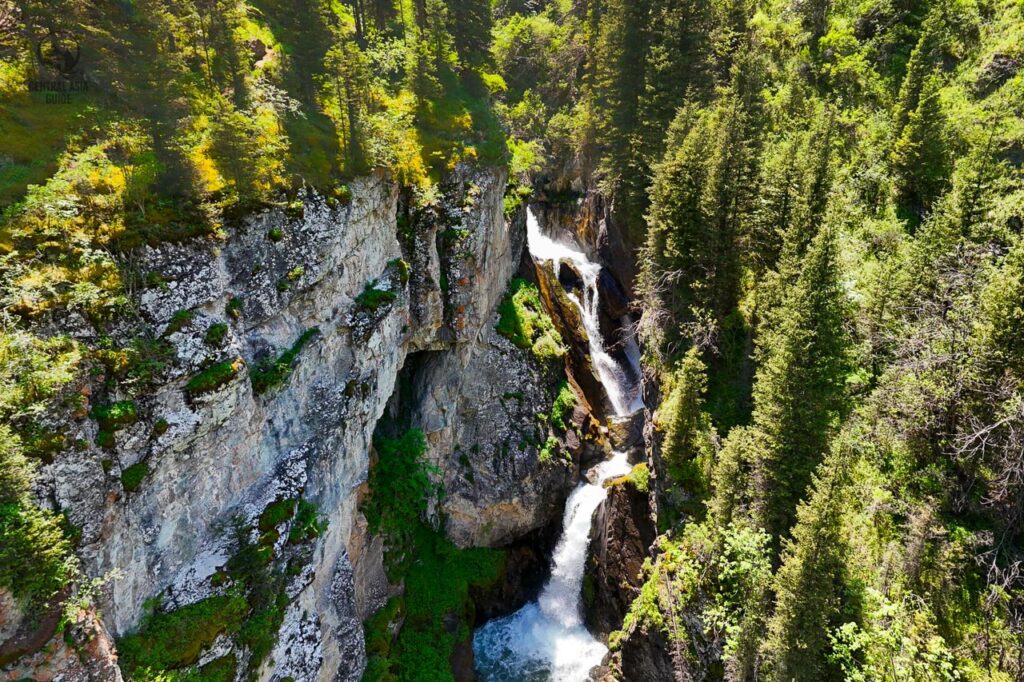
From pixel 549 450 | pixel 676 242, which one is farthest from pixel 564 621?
pixel 676 242

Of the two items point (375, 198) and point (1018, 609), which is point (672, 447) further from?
point (375, 198)

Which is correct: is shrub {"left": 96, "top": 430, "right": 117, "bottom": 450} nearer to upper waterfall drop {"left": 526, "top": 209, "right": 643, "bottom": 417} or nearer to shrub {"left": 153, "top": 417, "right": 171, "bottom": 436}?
shrub {"left": 153, "top": 417, "right": 171, "bottom": 436}

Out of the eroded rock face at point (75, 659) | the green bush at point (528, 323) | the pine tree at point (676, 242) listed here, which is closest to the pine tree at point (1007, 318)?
the pine tree at point (676, 242)

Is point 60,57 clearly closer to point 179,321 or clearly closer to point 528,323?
point 179,321

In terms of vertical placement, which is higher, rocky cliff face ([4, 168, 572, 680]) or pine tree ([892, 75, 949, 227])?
pine tree ([892, 75, 949, 227])

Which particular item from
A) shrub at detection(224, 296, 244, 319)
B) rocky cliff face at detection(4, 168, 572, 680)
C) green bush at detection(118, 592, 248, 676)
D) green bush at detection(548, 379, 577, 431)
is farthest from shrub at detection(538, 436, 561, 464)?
shrub at detection(224, 296, 244, 319)
